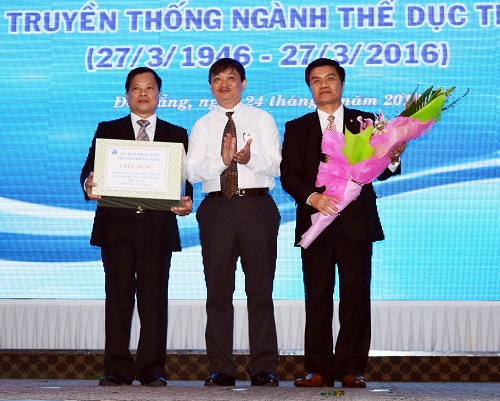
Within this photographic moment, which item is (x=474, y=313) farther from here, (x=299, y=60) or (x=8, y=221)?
(x=8, y=221)

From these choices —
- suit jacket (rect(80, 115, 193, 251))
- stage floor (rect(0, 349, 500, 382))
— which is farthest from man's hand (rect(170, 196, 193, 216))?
stage floor (rect(0, 349, 500, 382))

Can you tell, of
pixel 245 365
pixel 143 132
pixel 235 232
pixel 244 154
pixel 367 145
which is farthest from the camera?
pixel 245 365

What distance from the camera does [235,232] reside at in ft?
12.8

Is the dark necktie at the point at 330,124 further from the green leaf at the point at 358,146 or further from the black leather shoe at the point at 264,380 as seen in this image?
the black leather shoe at the point at 264,380

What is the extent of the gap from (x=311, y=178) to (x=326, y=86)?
42cm

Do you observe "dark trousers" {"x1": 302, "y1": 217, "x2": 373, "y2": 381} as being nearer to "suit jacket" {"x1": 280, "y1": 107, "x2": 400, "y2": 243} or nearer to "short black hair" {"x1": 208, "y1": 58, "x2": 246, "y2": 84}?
"suit jacket" {"x1": 280, "y1": 107, "x2": 400, "y2": 243}

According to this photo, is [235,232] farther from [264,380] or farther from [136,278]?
Answer: [264,380]

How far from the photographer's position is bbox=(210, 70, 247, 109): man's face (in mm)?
3998

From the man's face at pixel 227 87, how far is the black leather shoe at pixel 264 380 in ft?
4.05

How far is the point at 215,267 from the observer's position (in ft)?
12.8

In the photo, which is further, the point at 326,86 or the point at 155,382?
the point at 326,86

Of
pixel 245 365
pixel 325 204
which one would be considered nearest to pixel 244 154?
pixel 325 204

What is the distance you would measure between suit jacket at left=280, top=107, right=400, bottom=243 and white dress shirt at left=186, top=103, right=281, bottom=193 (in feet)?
0.25

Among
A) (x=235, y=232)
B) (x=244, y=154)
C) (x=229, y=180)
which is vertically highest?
(x=244, y=154)
